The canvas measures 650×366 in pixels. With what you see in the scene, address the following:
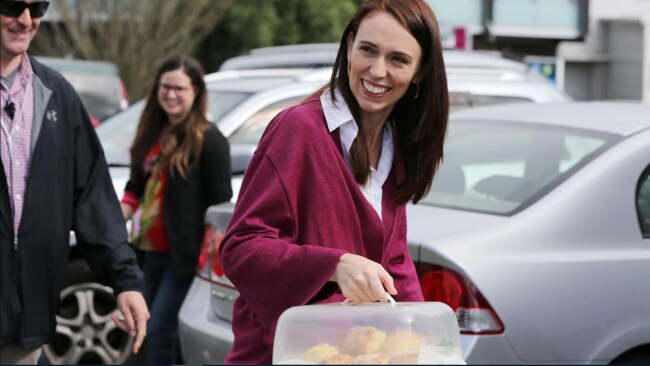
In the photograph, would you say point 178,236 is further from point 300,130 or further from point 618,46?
point 618,46

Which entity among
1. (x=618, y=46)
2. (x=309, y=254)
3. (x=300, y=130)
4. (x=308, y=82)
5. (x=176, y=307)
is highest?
(x=300, y=130)

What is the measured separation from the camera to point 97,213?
378 cm

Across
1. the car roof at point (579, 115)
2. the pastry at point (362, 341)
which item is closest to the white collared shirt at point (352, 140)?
the pastry at point (362, 341)

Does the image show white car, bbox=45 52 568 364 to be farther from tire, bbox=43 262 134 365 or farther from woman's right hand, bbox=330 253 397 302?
woman's right hand, bbox=330 253 397 302

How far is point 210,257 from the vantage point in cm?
534

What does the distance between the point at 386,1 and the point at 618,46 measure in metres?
36.2

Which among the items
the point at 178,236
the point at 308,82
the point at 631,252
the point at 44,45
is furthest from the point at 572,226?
the point at 44,45

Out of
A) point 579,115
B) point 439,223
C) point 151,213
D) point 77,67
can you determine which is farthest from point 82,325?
Answer: point 77,67

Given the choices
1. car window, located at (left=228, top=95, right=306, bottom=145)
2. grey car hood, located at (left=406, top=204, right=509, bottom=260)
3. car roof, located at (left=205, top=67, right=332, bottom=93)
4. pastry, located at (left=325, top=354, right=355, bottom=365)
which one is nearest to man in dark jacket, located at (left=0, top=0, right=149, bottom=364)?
grey car hood, located at (left=406, top=204, right=509, bottom=260)

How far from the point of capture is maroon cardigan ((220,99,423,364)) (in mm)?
2625

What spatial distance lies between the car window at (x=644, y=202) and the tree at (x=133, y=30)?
1016 inches

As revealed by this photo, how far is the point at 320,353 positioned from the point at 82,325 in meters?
4.24

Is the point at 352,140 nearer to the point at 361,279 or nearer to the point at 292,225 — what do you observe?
the point at 292,225

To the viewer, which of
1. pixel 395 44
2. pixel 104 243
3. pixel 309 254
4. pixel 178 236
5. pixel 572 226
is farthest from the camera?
pixel 178 236
